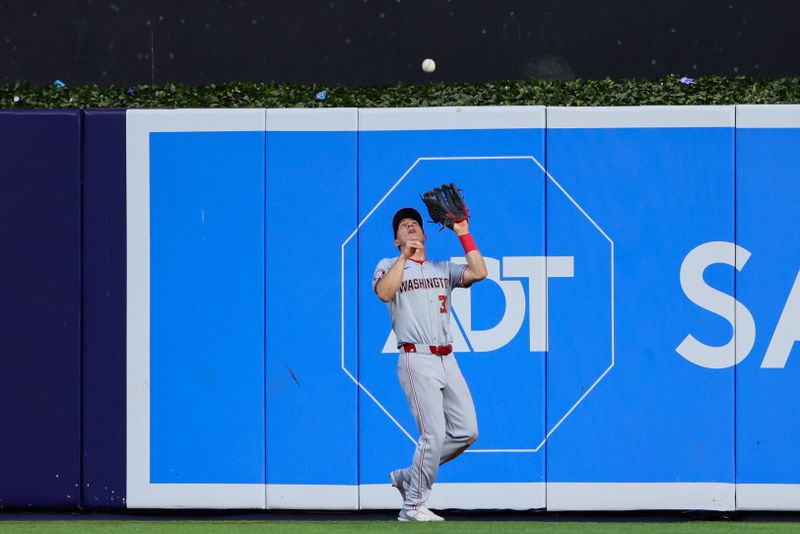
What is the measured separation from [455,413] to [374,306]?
3.40ft

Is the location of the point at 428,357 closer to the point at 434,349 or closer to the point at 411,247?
the point at 434,349

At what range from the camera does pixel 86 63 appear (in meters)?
9.09

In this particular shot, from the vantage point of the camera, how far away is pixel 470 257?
22.1ft

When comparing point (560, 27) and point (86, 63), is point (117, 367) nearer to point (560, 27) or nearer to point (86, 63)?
point (86, 63)

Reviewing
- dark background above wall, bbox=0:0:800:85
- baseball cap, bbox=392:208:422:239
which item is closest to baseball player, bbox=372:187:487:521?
baseball cap, bbox=392:208:422:239

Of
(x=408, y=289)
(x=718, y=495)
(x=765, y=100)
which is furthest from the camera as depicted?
(x=765, y=100)

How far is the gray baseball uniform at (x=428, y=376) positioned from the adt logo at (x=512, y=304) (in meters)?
0.64

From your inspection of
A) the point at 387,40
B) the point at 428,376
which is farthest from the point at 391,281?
the point at 387,40

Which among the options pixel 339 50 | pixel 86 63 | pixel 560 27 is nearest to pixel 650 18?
pixel 560 27

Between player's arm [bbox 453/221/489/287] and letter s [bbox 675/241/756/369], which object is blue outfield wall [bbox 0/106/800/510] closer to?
letter s [bbox 675/241/756/369]

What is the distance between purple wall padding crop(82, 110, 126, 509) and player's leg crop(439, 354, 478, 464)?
2081 mm

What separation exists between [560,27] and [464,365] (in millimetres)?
2814

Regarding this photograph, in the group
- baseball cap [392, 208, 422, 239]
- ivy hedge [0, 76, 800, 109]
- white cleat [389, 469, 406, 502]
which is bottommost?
white cleat [389, 469, 406, 502]

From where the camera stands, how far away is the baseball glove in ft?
22.7
